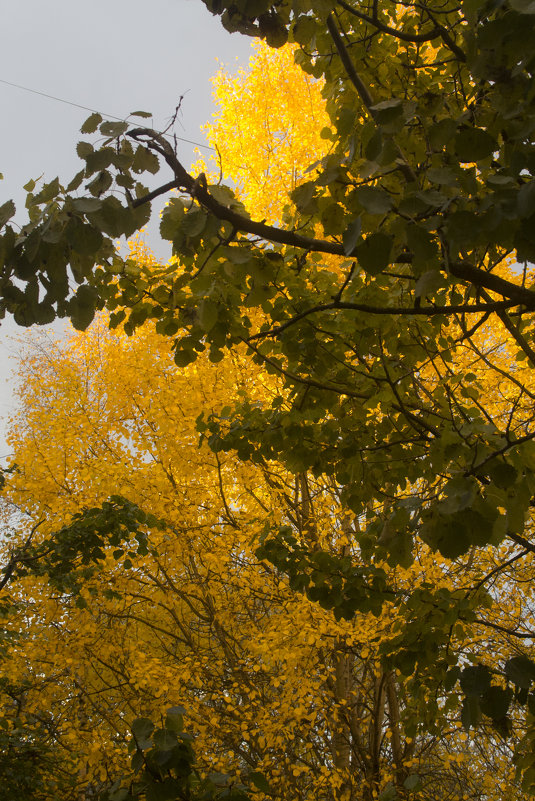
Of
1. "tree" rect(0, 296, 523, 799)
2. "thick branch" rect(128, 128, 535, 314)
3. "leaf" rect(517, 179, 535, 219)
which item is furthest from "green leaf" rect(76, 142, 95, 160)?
"tree" rect(0, 296, 523, 799)

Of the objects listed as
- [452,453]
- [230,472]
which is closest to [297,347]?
[452,453]

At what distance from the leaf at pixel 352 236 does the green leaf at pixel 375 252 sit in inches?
2.6

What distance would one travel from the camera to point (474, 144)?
1.04 meters

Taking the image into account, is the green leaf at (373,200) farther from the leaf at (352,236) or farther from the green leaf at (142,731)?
the green leaf at (142,731)

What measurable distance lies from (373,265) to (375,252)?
0.02m

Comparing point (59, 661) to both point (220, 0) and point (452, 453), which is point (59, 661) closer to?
point (452, 453)

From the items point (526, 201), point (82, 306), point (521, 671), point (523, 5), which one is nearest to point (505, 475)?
point (521, 671)

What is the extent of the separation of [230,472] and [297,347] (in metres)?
3.23

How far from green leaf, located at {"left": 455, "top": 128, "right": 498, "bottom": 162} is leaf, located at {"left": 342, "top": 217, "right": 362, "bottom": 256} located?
255 mm

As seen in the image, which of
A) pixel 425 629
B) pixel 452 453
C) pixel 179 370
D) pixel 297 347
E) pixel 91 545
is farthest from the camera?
pixel 179 370

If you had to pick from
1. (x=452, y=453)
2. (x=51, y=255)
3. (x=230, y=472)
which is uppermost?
(x=230, y=472)

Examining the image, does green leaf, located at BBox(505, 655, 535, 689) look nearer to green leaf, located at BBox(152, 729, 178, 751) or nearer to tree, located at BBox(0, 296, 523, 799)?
green leaf, located at BBox(152, 729, 178, 751)

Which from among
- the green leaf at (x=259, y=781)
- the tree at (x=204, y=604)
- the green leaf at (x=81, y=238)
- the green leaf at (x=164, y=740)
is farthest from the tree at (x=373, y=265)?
the tree at (x=204, y=604)

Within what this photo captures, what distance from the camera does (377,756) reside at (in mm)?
5051
